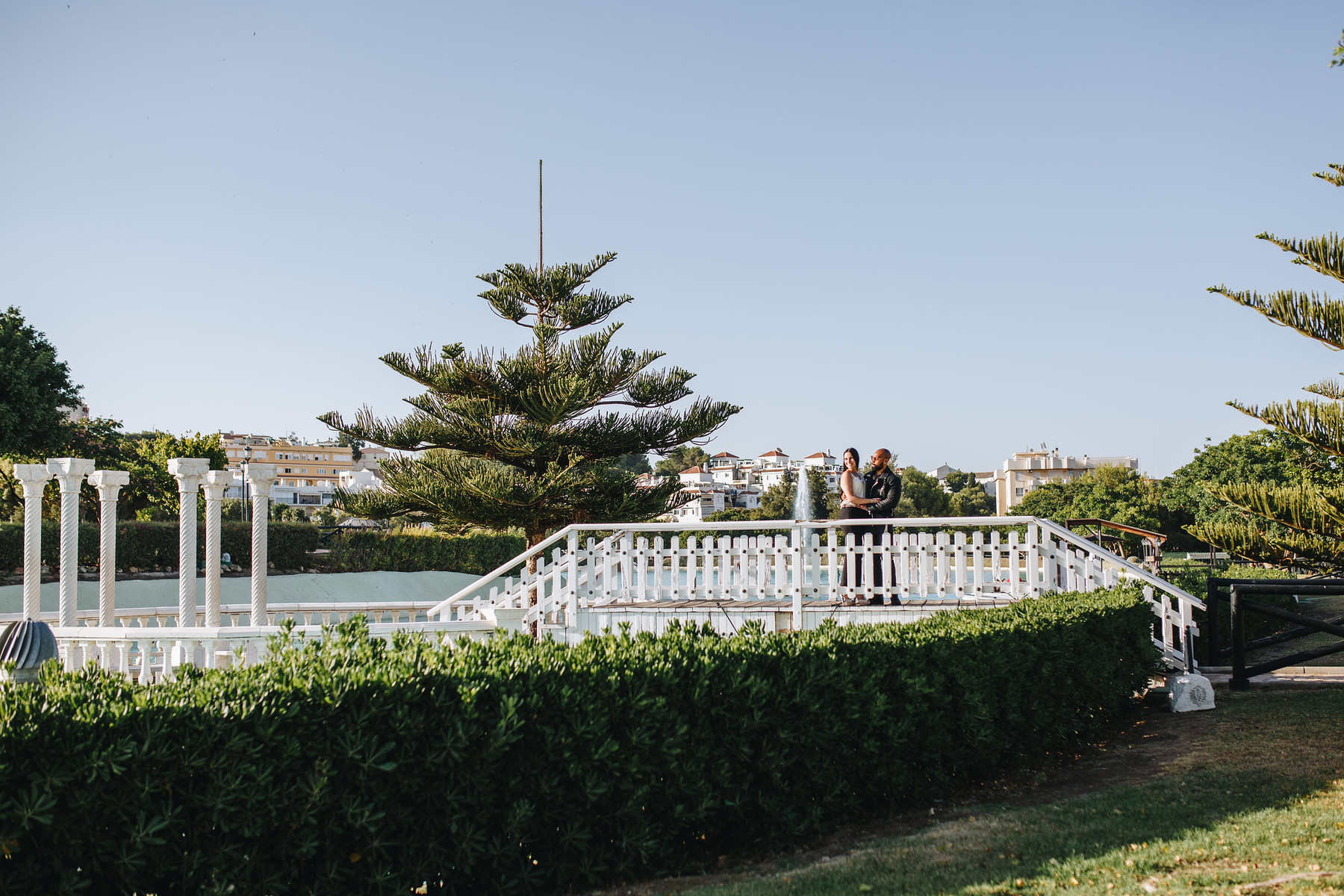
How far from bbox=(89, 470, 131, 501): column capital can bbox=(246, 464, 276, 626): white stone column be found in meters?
1.20

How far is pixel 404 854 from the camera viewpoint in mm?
3375

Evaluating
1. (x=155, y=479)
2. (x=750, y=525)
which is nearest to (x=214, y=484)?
(x=750, y=525)

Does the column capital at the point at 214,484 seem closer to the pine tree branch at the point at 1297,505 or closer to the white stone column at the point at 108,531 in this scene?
the white stone column at the point at 108,531

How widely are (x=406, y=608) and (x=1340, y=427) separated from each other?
902 centimetres

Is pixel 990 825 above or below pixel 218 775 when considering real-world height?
below

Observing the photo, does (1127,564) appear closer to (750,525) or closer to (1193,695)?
(1193,695)

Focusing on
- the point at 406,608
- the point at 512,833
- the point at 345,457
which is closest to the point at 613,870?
the point at 512,833

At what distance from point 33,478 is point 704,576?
6.82 m

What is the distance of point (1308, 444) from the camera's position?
555 centimetres

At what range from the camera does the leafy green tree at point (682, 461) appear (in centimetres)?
10912

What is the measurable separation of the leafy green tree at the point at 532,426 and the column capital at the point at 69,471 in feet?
25.5

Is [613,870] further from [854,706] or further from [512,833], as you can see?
[854,706]

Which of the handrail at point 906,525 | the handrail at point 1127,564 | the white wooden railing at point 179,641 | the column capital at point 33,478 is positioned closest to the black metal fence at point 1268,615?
the handrail at point 1127,564

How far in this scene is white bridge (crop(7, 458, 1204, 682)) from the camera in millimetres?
8742
